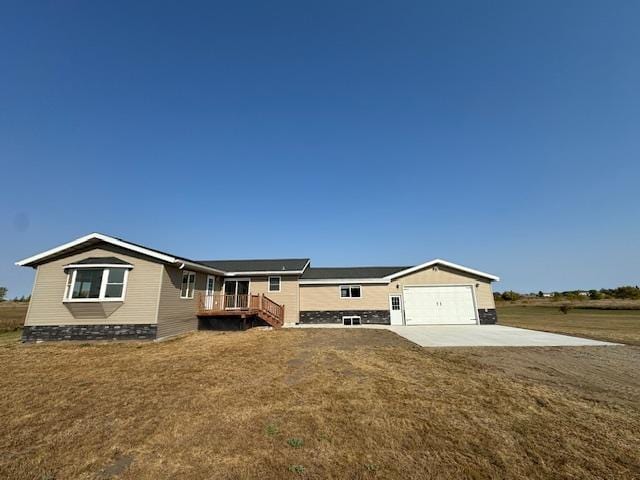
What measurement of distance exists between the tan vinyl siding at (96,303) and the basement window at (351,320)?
11111 mm

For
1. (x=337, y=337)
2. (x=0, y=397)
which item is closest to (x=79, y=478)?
(x=0, y=397)

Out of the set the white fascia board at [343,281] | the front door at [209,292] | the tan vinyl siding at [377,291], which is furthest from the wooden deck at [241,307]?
the white fascia board at [343,281]

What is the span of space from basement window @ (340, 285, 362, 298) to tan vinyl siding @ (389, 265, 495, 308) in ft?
7.03

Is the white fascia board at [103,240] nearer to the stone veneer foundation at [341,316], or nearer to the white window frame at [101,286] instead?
the white window frame at [101,286]

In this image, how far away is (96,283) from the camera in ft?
38.8

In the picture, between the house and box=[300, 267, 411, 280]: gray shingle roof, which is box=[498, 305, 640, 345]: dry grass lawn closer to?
the house

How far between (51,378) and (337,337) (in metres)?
9.23

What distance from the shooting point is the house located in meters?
11.6

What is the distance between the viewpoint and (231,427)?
13.0ft

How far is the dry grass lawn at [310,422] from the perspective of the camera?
3.05 meters

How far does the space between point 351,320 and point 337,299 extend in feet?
5.40

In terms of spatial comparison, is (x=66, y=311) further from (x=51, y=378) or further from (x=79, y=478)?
(x=79, y=478)

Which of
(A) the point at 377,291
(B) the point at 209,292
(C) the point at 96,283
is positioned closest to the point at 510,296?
(A) the point at 377,291

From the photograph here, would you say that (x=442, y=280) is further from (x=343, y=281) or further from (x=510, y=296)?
(x=510, y=296)
